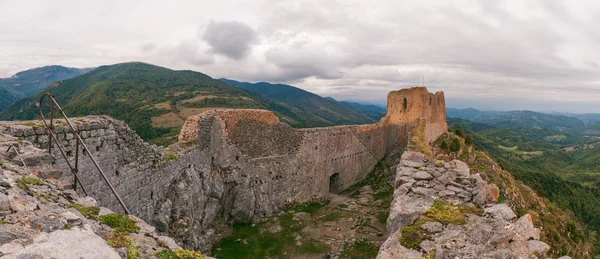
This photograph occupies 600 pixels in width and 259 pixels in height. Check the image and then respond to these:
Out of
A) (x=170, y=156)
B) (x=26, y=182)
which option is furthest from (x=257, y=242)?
(x=26, y=182)

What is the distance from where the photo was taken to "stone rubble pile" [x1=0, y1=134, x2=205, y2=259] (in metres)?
3.59

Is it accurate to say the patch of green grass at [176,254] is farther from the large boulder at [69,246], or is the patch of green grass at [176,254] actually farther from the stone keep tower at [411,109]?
the stone keep tower at [411,109]

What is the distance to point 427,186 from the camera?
10.4 m

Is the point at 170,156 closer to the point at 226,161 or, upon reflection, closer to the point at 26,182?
the point at 226,161

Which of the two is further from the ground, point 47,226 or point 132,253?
point 47,226

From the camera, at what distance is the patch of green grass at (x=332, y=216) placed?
62.9 feet

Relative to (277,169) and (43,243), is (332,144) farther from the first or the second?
(43,243)

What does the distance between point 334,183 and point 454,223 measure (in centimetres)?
1820

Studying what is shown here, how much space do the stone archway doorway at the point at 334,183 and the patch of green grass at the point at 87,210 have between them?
2069cm

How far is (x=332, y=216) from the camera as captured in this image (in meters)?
19.5

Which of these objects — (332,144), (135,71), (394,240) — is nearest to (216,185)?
(332,144)

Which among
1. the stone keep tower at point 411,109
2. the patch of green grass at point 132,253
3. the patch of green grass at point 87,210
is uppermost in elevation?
the stone keep tower at point 411,109

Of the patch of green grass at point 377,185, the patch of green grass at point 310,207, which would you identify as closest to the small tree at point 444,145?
the patch of green grass at point 377,185

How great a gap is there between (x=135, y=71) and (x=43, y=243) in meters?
183
